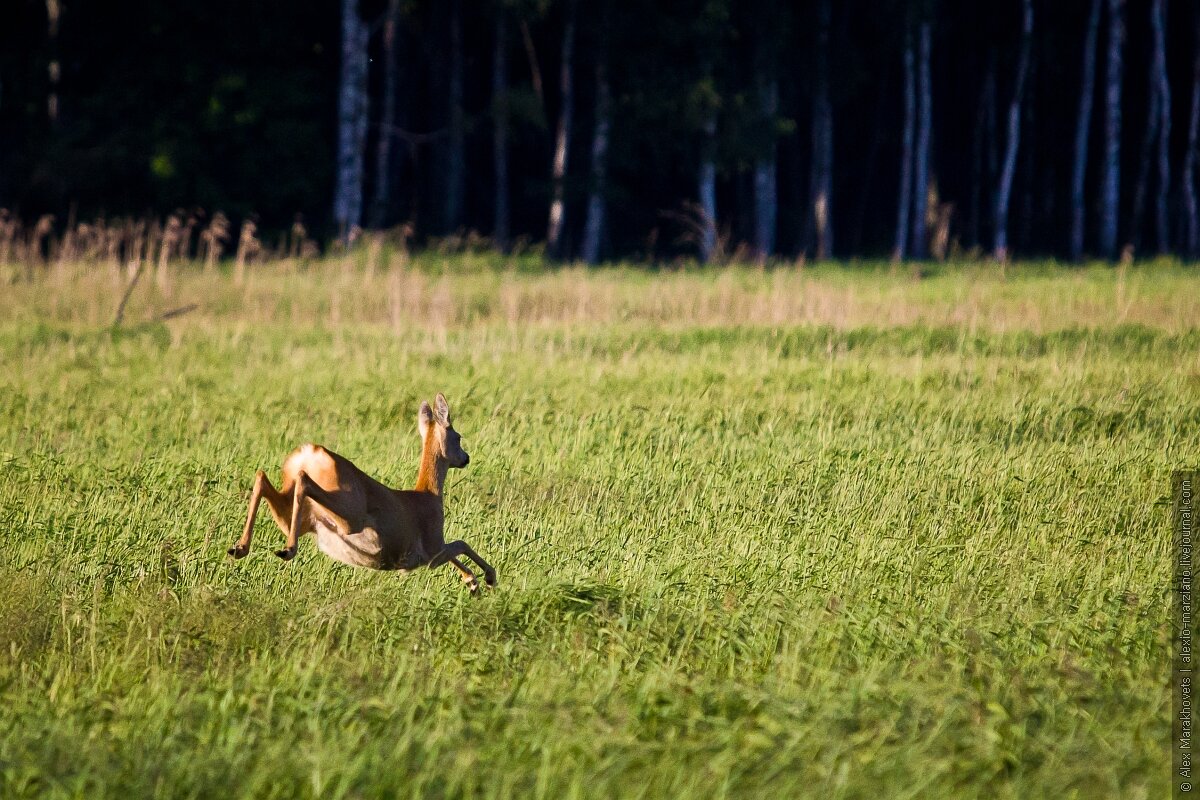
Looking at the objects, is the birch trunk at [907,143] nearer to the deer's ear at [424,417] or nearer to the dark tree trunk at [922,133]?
the dark tree trunk at [922,133]

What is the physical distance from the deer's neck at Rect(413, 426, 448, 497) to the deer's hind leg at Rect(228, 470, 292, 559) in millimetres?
700

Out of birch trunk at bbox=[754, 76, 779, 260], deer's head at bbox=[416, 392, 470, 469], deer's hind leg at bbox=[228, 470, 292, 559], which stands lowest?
deer's hind leg at bbox=[228, 470, 292, 559]

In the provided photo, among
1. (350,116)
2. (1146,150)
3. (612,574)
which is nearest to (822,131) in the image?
(1146,150)

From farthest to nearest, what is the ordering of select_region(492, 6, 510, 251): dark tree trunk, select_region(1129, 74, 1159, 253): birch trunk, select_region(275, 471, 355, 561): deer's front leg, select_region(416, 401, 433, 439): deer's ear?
select_region(1129, 74, 1159, 253): birch trunk, select_region(492, 6, 510, 251): dark tree trunk, select_region(416, 401, 433, 439): deer's ear, select_region(275, 471, 355, 561): deer's front leg

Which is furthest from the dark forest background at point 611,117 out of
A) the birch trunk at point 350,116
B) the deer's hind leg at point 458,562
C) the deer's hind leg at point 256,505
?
the deer's hind leg at point 256,505

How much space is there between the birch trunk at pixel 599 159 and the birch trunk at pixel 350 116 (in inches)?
184

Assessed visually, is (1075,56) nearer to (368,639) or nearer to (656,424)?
(656,424)

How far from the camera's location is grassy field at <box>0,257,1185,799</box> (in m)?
3.95

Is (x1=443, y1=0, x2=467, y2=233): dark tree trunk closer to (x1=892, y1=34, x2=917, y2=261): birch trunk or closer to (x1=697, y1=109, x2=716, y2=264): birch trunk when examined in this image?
(x1=697, y1=109, x2=716, y2=264): birch trunk

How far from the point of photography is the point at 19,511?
6660 millimetres

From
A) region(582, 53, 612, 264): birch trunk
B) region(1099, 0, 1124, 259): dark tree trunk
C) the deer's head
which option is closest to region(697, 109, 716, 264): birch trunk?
region(582, 53, 612, 264): birch trunk

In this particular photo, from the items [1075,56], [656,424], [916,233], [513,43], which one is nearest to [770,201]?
[916,233]

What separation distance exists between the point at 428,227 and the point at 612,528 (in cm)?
2431

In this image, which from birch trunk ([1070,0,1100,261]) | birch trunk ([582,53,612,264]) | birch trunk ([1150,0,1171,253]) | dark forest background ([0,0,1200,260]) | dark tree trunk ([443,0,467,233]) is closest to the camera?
dark forest background ([0,0,1200,260])
